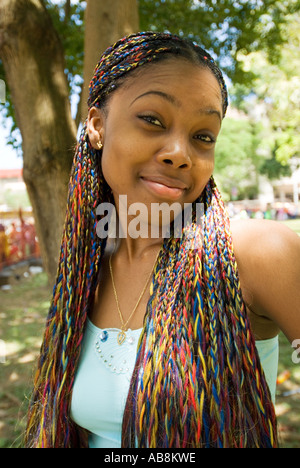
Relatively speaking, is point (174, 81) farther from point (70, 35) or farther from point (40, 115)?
point (70, 35)

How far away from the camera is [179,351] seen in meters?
1.30

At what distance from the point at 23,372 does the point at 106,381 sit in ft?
12.1

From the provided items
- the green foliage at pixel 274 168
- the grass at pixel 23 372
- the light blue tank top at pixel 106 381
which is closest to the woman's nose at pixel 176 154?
the light blue tank top at pixel 106 381

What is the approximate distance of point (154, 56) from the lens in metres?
1.44

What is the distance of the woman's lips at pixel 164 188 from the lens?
1406 millimetres

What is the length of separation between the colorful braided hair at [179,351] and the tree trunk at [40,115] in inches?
39.4

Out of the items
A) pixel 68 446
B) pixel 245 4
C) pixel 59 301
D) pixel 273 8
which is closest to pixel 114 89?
pixel 59 301

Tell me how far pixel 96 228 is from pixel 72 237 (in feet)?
0.39

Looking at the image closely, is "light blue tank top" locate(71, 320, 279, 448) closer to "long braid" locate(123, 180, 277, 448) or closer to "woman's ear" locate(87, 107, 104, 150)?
"long braid" locate(123, 180, 277, 448)

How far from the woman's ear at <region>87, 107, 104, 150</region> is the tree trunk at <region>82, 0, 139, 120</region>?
3.33 ft

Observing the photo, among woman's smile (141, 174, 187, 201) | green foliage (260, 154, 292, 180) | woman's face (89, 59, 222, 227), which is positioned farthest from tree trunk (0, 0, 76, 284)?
green foliage (260, 154, 292, 180)

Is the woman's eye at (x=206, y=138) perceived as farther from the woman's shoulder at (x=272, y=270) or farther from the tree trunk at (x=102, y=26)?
the tree trunk at (x=102, y=26)

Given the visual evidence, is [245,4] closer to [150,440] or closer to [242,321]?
[242,321]

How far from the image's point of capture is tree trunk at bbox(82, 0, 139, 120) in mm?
2635
